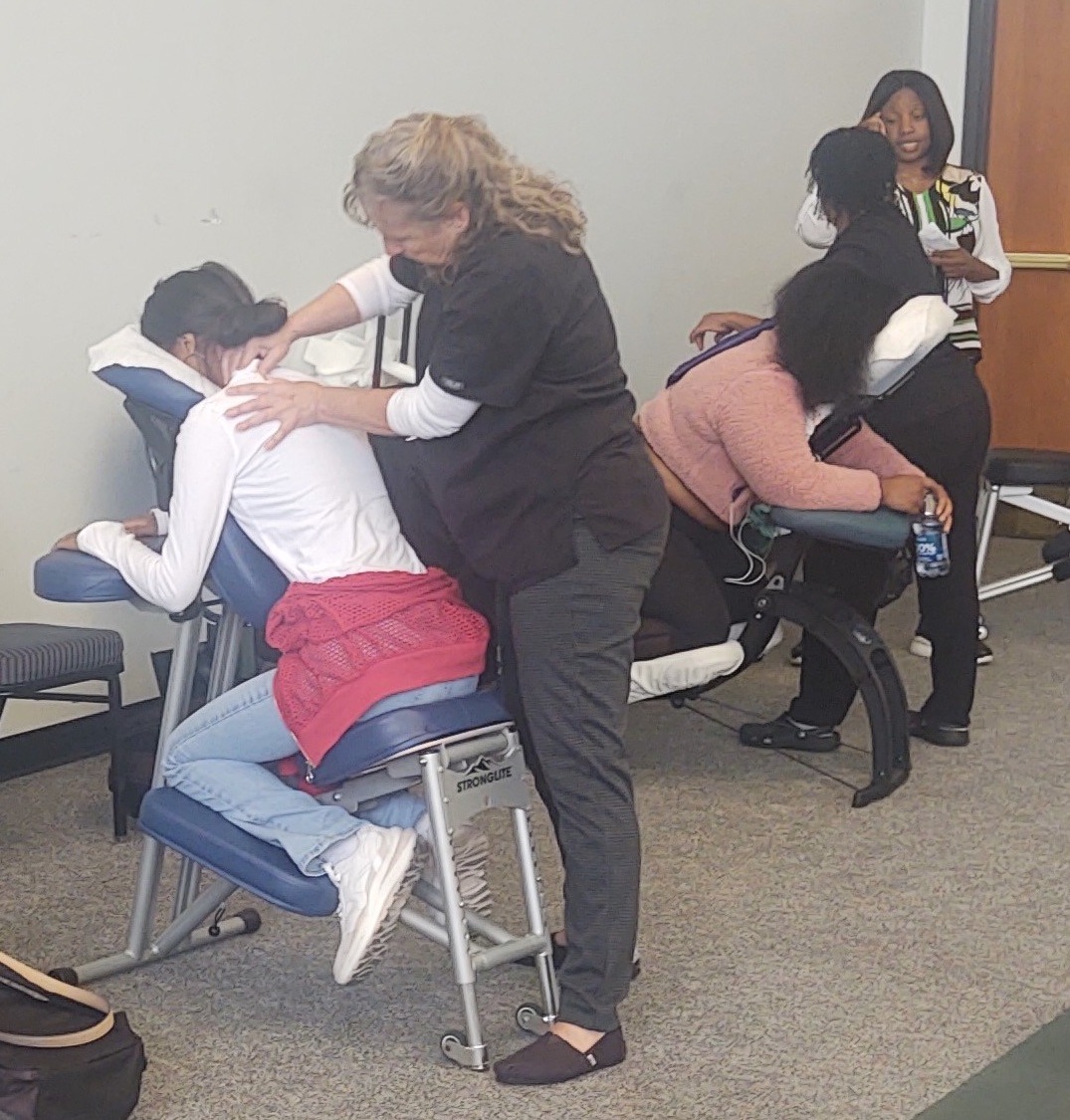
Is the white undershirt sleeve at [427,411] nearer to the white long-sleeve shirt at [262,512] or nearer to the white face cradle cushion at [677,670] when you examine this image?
the white long-sleeve shirt at [262,512]

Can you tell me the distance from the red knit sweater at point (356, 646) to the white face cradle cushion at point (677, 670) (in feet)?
2.86

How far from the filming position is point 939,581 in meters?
3.40

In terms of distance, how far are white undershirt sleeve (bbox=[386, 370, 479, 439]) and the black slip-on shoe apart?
31.5 inches

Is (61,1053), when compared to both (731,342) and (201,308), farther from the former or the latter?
(731,342)

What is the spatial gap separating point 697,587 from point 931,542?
0.44 meters

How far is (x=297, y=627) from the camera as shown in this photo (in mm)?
2105

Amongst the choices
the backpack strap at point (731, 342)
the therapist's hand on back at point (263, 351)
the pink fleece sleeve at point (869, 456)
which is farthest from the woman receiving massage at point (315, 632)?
the pink fleece sleeve at point (869, 456)

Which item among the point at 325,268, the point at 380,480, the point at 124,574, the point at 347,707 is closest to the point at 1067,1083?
the point at 347,707

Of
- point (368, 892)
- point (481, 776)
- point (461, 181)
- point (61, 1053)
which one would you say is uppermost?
point (461, 181)

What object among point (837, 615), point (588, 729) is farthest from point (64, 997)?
point (837, 615)

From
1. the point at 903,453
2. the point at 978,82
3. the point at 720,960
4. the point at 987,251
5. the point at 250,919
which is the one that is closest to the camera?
the point at 720,960

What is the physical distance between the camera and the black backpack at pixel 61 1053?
75.4 inches

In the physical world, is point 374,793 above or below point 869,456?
below

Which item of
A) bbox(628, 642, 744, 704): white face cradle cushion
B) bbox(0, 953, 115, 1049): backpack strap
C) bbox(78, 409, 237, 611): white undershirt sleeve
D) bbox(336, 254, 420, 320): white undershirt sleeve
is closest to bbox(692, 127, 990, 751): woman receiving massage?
bbox(628, 642, 744, 704): white face cradle cushion
